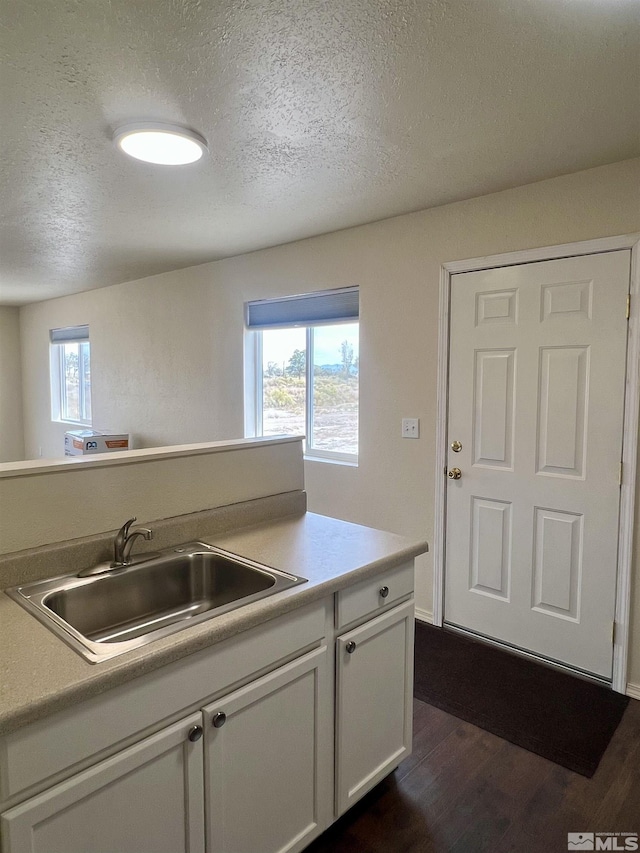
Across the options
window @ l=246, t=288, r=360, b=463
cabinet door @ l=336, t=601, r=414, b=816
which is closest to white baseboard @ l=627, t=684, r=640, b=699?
cabinet door @ l=336, t=601, r=414, b=816

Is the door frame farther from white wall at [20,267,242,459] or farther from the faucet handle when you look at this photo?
white wall at [20,267,242,459]

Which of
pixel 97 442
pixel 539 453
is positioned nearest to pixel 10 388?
pixel 97 442

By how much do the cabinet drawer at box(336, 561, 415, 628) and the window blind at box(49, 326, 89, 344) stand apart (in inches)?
198

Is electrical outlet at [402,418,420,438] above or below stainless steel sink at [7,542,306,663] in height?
above

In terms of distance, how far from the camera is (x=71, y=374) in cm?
626

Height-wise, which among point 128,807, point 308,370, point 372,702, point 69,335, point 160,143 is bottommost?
point 372,702

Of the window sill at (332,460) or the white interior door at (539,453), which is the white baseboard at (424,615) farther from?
the window sill at (332,460)

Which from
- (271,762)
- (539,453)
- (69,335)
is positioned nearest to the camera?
(271,762)

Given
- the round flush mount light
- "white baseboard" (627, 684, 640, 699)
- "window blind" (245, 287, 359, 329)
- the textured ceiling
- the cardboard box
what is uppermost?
the textured ceiling

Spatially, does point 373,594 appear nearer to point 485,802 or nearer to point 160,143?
point 485,802

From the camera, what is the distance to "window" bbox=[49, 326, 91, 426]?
5.98 m

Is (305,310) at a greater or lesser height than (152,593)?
greater

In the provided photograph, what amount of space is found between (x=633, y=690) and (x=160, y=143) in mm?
3055
